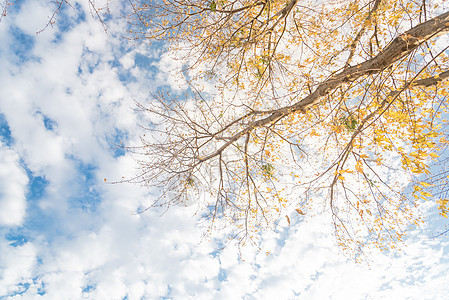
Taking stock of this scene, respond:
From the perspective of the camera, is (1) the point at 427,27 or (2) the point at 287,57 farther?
(2) the point at 287,57

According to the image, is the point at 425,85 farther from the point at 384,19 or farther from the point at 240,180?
the point at 240,180

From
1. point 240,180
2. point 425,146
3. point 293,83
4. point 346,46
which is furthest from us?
point 240,180

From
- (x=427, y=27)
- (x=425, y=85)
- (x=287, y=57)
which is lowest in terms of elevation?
(x=425, y=85)

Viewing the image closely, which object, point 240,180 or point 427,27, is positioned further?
point 240,180

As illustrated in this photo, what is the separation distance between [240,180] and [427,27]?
4572 mm

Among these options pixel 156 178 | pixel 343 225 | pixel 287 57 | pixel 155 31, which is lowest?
pixel 343 225

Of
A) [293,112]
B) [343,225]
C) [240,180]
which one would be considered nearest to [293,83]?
[293,112]

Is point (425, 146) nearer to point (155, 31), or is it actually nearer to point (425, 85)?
point (425, 85)

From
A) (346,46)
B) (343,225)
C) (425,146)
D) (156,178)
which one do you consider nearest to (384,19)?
(346,46)

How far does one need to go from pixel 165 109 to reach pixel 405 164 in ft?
16.2

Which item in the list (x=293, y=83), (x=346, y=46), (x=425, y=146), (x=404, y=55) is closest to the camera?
(x=425, y=146)

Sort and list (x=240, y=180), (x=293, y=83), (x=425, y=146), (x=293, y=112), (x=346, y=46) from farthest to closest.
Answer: (x=240, y=180) → (x=293, y=83) → (x=346, y=46) → (x=293, y=112) → (x=425, y=146)

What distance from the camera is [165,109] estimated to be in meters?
5.23

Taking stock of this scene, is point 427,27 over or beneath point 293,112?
beneath
